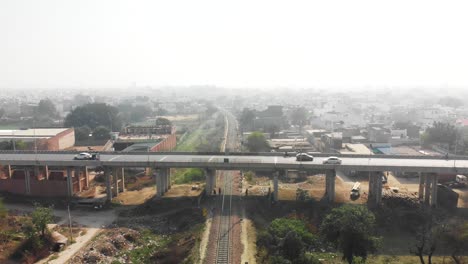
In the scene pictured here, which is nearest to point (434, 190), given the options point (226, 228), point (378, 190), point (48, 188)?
point (378, 190)

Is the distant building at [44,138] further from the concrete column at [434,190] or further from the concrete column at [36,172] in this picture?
the concrete column at [434,190]

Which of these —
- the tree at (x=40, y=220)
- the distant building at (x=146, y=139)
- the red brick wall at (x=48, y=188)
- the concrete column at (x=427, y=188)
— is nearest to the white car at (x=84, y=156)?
the red brick wall at (x=48, y=188)

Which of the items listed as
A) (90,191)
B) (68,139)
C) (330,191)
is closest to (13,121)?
(68,139)

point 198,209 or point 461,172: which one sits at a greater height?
point 461,172

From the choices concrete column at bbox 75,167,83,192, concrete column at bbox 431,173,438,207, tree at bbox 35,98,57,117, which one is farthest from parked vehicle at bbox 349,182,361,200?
tree at bbox 35,98,57,117

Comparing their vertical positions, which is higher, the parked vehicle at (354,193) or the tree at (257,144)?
the tree at (257,144)

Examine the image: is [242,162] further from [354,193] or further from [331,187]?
[354,193]

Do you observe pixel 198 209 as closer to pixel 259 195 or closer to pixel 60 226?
pixel 259 195
